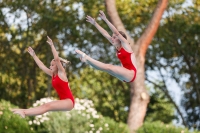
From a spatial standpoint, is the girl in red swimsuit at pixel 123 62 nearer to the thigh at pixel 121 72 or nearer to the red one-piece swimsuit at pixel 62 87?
the thigh at pixel 121 72

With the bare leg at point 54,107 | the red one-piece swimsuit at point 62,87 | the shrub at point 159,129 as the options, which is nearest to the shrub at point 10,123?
the shrub at point 159,129

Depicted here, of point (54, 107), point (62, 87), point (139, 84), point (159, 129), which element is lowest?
point (159, 129)

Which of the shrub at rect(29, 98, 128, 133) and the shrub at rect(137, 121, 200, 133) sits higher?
the shrub at rect(29, 98, 128, 133)

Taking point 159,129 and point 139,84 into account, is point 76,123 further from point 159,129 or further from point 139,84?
point 139,84

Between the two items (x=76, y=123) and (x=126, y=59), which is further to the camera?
(x=76, y=123)

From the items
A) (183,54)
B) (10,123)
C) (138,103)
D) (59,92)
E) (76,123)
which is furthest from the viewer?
(183,54)

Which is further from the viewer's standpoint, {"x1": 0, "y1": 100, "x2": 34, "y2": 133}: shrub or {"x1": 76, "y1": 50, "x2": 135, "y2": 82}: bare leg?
{"x1": 0, "y1": 100, "x2": 34, "y2": 133}: shrub

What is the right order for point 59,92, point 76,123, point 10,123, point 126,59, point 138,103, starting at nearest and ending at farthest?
point 126,59, point 59,92, point 10,123, point 76,123, point 138,103

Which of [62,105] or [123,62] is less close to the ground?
[123,62]

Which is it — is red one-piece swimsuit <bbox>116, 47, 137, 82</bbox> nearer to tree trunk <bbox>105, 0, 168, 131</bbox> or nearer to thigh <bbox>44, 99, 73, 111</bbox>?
thigh <bbox>44, 99, 73, 111</bbox>

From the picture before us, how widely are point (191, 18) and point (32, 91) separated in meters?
6.99

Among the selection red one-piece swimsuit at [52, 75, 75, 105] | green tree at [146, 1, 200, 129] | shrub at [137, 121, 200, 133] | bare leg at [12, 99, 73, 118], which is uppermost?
green tree at [146, 1, 200, 129]

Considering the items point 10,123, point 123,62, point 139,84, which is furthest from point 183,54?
point 123,62

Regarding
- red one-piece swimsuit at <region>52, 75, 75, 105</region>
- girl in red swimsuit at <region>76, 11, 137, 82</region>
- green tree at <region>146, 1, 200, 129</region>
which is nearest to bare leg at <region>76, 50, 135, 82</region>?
girl in red swimsuit at <region>76, 11, 137, 82</region>
